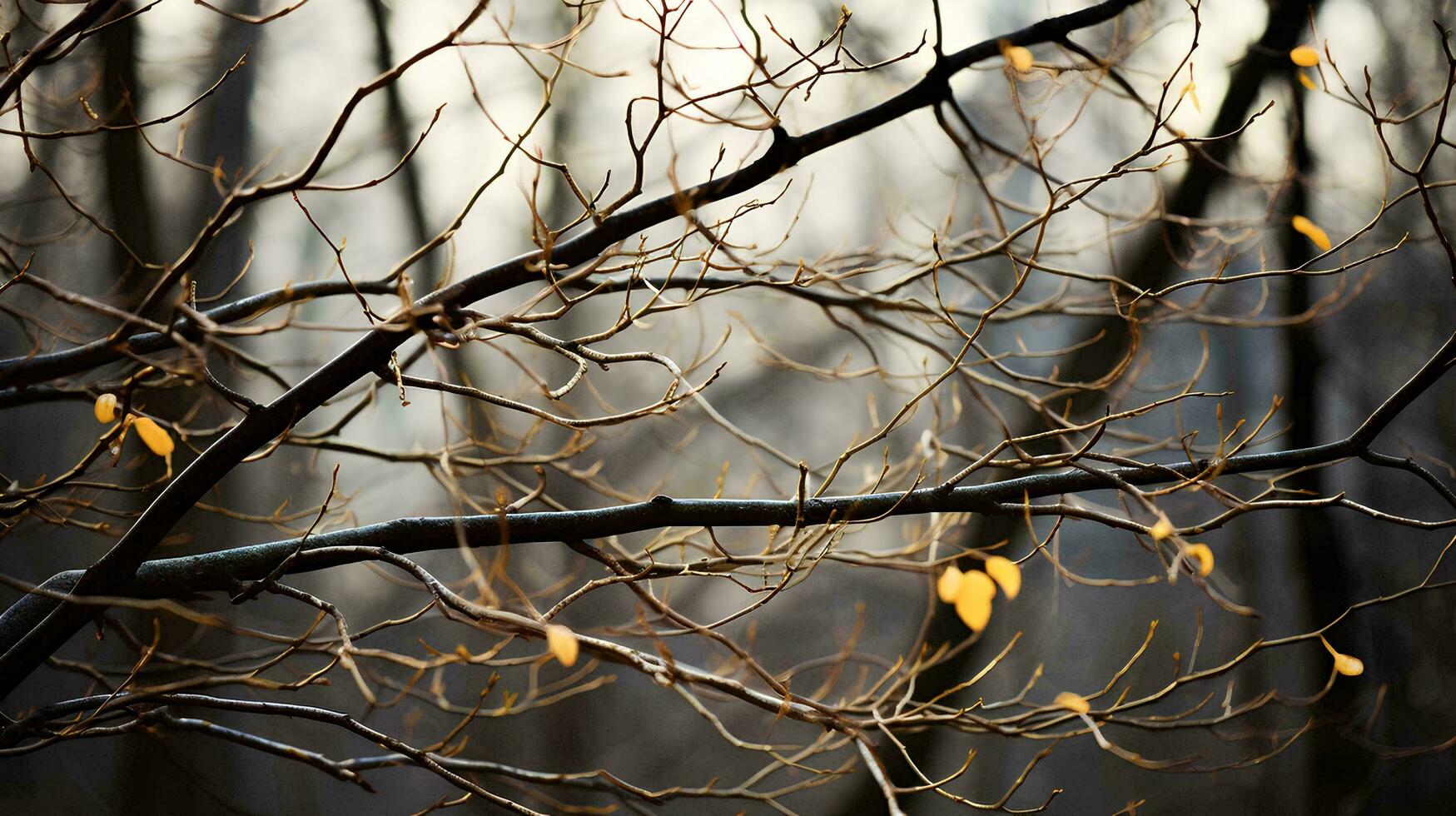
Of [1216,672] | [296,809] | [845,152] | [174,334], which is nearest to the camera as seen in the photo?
[174,334]

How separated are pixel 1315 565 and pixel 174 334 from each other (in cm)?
282

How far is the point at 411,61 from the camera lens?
726mm

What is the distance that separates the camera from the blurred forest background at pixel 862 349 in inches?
95.7

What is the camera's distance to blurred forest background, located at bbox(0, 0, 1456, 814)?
7.97ft

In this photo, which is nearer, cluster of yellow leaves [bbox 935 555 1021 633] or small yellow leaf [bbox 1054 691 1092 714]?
cluster of yellow leaves [bbox 935 555 1021 633]

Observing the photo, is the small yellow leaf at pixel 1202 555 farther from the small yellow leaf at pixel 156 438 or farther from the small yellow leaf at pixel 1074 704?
the small yellow leaf at pixel 156 438

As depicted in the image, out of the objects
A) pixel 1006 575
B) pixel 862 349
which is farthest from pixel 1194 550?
pixel 862 349

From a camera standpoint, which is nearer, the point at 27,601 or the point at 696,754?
the point at 27,601

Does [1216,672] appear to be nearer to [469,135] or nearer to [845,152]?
[845,152]

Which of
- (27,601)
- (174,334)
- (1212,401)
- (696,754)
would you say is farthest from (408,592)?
(1212,401)

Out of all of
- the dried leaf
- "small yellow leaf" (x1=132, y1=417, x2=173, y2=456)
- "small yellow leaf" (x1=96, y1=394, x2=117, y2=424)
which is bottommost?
"small yellow leaf" (x1=132, y1=417, x2=173, y2=456)

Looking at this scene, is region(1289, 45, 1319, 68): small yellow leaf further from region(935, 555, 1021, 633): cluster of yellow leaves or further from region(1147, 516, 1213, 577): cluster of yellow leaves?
region(935, 555, 1021, 633): cluster of yellow leaves

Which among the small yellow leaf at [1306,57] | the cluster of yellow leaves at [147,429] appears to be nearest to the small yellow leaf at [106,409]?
the cluster of yellow leaves at [147,429]

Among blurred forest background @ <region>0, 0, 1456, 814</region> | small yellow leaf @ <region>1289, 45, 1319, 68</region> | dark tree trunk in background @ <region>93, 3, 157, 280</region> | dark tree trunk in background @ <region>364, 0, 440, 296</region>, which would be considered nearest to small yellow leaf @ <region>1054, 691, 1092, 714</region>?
small yellow leaf @ <region>1289, 45, 1319, 68</region>
